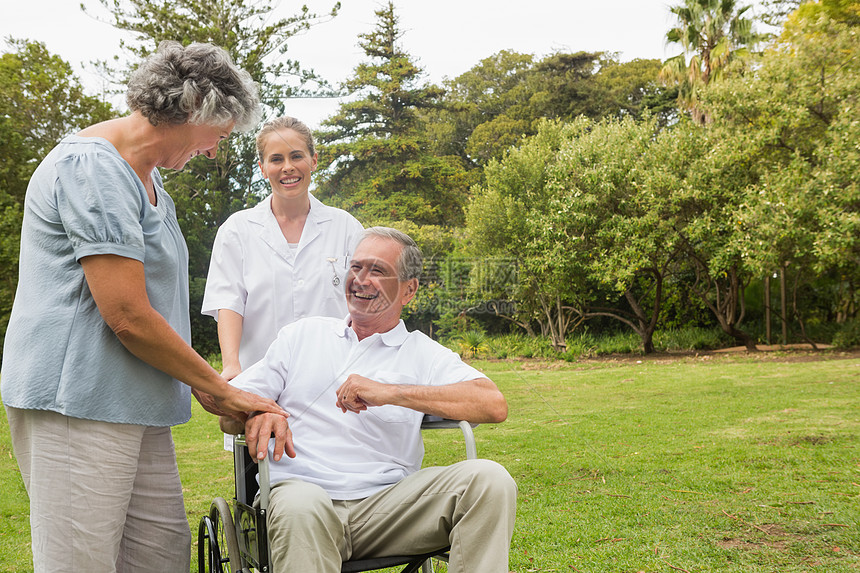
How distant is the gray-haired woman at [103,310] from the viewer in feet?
4.25

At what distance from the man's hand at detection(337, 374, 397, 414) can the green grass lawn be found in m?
0.58

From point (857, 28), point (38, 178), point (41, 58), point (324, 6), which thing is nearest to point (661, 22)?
point (857, 28)

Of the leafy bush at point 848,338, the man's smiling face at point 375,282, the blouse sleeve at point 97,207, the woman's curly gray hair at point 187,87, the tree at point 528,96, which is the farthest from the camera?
the leafy bush at point 848,338

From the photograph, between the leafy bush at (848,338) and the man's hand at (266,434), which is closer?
the man's hand at (266,434)

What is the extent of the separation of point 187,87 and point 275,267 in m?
0.61

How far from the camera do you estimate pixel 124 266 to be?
129 cm

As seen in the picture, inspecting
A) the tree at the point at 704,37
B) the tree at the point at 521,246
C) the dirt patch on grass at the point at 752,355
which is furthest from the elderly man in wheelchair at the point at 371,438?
the tree at the point at 704,37

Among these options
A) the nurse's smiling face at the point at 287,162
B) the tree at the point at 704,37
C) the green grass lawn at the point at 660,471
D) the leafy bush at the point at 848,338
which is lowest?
the green grass lawn at the point at 660,471

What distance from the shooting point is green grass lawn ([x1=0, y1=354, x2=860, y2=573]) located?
9.65ft

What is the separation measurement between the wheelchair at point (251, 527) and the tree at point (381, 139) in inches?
21.7

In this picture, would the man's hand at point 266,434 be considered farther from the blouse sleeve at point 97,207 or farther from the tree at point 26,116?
the tree at point 26,116

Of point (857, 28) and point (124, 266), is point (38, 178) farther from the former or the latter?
point (857, 28)

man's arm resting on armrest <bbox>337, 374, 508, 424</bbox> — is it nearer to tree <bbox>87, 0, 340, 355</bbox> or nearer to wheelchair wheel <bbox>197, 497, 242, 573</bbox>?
wheelchair wheel <bbox>197, 497, 242, 573</bbox>

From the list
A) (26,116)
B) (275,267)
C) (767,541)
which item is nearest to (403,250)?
(275,267)
